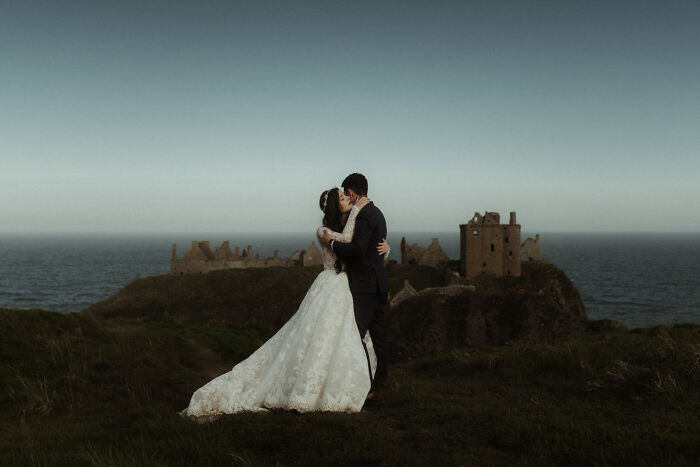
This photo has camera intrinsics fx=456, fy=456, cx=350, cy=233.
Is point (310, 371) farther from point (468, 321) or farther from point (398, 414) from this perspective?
point (468, 321)

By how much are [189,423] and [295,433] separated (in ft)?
4.67

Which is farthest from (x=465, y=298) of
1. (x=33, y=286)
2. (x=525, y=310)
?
(x=33, y=286)

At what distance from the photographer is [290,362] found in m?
6.89

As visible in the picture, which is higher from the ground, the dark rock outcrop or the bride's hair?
the bride's hair

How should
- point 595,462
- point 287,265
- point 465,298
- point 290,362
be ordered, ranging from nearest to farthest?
point 595,462, point 290,362, point 465,298, point 287,265

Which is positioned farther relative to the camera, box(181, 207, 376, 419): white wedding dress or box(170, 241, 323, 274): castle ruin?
box(170, 241, 323, 274): castle ruin

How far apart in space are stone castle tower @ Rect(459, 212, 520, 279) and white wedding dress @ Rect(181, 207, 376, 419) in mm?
49061

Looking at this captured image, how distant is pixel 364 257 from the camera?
7426 mm

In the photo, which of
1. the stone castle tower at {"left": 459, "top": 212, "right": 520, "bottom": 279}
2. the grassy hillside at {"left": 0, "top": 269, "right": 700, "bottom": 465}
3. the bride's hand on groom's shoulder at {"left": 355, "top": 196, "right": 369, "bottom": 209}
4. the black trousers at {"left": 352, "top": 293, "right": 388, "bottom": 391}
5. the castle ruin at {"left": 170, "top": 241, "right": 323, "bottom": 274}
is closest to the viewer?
the grassy hillside at {"left": 0, "top": 269, "right": 700, "bottom": 465}

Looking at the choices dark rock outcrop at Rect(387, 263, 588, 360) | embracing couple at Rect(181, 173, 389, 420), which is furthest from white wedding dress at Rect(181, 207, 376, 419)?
dark rock outcrop at Rect(387, 263, 588, 360)

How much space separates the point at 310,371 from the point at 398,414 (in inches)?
54.8

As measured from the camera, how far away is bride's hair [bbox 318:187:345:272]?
7.67 metres

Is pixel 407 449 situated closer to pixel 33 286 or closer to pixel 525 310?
pixel 525 310

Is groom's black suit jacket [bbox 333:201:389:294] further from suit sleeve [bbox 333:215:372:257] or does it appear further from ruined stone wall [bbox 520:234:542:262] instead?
ruined stone wall [bbox 520:234:542:262]
